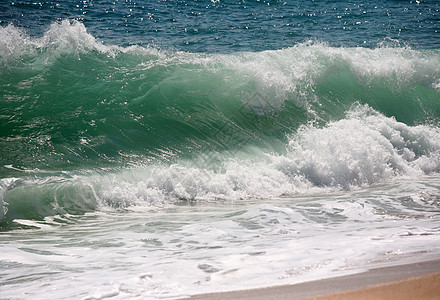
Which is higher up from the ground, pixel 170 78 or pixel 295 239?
pixel 170 78

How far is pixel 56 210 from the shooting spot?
18.5ft

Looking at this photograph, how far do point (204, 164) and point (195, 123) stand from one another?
4.16ft

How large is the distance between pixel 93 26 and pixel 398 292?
1227 cm

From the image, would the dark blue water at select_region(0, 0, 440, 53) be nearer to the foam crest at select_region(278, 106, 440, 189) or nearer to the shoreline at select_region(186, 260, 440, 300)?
the foam crest at select_region(278, 106, 440, 189)

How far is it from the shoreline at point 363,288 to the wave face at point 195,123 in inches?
129

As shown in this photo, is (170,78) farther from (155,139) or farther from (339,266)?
(339,266)

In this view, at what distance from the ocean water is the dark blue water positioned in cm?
25

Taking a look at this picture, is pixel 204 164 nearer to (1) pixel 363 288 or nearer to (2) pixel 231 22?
(1) pixel 363 288

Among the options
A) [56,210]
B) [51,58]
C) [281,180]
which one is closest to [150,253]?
[56,210]

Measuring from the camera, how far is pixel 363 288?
113 inches

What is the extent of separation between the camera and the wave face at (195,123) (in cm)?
630

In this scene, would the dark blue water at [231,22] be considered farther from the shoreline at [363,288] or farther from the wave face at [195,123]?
the shoreline at [363,288]

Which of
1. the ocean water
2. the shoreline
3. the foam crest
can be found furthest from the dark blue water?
the shoreline

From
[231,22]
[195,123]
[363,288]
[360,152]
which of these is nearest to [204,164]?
[195,123]
